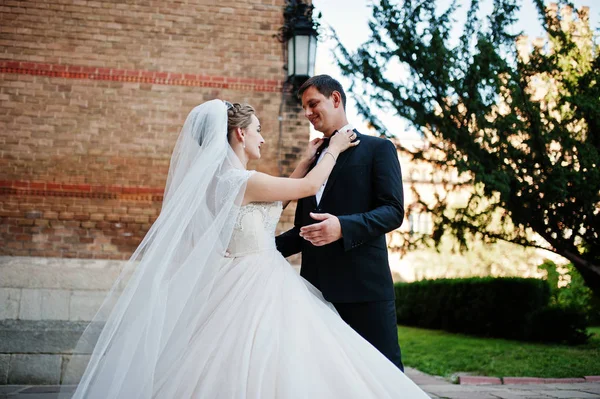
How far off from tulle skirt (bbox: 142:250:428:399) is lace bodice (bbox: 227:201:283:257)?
0.18 m

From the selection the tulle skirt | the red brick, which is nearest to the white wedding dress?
the tulle skirt

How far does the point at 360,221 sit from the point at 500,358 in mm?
7107

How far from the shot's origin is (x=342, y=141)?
9.89 feet

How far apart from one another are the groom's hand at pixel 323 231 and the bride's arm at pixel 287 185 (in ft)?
0.84

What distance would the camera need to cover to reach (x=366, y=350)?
2.54 meters

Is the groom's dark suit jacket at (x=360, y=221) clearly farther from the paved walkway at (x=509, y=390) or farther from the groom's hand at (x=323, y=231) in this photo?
the paved walkway at (x=509, y=390)

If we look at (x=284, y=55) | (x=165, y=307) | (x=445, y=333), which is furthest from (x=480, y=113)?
(x=445, y=333)

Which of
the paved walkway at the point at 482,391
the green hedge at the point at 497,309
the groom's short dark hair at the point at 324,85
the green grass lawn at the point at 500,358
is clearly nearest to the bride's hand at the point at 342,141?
the groom's short dark hair at the point at 324,85

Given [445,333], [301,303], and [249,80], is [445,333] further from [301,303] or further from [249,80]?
[301,303]

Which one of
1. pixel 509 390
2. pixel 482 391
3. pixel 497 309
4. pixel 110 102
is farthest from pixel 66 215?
pixel 497 309

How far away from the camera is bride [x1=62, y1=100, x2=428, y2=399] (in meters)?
2.32

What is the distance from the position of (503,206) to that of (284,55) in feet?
12.1

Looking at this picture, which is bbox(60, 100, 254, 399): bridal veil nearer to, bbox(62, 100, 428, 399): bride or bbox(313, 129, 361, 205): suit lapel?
bbox(62, 100, 428, 399): bride

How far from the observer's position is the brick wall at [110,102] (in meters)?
6.41
